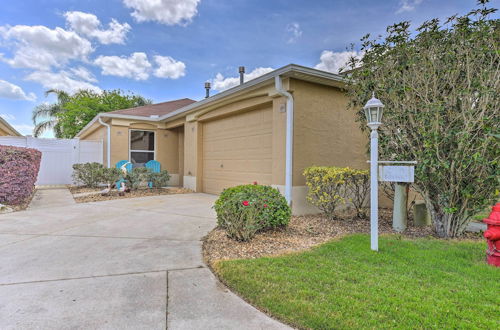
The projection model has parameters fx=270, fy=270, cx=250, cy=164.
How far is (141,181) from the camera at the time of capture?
977 cm

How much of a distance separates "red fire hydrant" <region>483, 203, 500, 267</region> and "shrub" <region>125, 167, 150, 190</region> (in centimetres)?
929

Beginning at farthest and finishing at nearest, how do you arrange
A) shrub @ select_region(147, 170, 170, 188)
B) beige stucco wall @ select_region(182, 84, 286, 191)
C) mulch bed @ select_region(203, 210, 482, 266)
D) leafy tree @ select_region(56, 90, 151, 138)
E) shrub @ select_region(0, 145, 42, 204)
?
leafy tree @ select_region(56, 90, 151, 138) → shrub @ select_region(147, 170, 170, 188) → shrub @ select_region(0, 145, 42, 204) → beige stucco wall @ select_region(182, 84, 286, 191) → mulch bed @ select_region(203, 210, 482, 266)

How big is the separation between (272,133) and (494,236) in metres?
4.50

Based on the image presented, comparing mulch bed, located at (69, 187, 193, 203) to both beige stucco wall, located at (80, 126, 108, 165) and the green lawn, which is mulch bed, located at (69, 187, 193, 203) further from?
the green lawn

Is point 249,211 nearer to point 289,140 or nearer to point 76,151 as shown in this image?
point 289,140

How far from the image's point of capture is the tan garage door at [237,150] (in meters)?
7.16

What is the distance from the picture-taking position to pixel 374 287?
2520 mm

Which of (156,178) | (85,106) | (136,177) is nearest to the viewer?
(136,177)

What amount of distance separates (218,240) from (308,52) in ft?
25.3

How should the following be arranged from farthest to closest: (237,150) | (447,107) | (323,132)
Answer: (237,150) → (323,132) → (447,107)

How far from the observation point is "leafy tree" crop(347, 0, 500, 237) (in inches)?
151

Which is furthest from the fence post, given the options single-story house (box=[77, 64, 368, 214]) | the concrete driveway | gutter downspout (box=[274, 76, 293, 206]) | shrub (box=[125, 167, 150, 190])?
gutter downspout (box=[274, 76, 293, 206])

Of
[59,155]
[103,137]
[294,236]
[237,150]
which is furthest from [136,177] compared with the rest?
[294,236]

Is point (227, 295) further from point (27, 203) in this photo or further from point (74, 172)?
point (74, 172)
